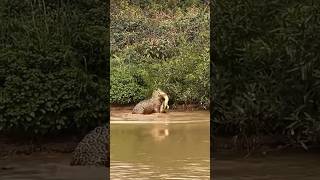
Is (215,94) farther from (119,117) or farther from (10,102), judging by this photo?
(119,117)

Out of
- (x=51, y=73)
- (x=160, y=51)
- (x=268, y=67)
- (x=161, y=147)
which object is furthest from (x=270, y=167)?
(x=160, y=51)

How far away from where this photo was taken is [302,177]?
18.2ft

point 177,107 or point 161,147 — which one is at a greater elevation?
point 177,107

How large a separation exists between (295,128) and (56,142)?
2652 mm

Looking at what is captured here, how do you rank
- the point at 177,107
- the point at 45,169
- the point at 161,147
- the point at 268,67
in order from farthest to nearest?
1. the point at 177,107
2. the point at 161,147
3. the point at 268,67
4. the point at 45,169

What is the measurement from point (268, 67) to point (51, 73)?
2151 millimetres

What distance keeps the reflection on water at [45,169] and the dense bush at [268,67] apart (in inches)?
60.1

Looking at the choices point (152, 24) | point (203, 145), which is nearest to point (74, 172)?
point (203, 145)

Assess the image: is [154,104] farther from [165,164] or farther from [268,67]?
[268,67]

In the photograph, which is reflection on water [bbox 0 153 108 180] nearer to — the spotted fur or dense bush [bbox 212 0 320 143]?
dense bush [bbox 212 0 320 143]

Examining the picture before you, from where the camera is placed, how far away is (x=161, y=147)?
7.69 meters

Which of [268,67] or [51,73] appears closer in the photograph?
[268,67]

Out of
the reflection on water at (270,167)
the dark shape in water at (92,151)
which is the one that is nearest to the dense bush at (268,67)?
the reflection on water at (270,167)

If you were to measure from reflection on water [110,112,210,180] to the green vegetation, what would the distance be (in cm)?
57
